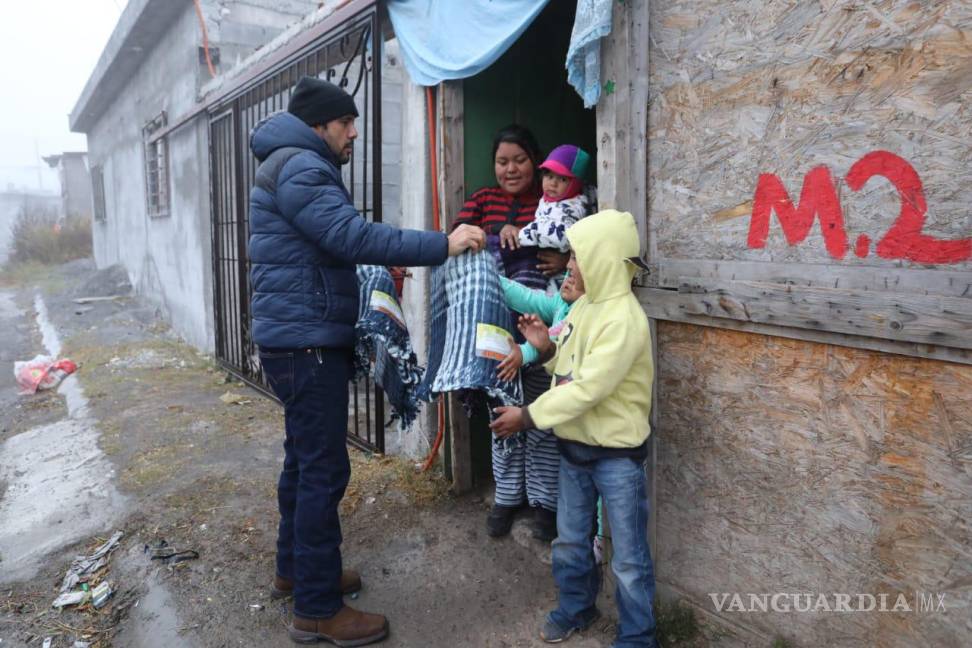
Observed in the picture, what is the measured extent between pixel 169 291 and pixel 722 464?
9.85 m

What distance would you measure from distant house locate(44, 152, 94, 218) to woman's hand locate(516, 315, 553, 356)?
33.1 meters

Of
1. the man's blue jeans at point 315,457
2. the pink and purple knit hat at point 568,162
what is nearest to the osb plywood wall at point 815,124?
the pink and purple knit hat at point 568,162

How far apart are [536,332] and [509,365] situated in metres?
0.18

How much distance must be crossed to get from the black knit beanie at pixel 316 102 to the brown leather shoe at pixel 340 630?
197cm

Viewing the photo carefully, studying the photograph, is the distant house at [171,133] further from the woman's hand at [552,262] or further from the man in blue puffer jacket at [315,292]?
the woman's hand at [552,262]

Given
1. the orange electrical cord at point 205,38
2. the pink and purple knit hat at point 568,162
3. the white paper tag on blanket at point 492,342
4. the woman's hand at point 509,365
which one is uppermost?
the orange electrical cord at point 205,38

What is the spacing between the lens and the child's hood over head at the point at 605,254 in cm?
226

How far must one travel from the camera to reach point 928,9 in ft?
5.69

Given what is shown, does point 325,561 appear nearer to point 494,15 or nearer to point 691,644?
point 691,644

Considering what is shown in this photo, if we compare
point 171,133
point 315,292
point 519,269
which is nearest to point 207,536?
point 315,292

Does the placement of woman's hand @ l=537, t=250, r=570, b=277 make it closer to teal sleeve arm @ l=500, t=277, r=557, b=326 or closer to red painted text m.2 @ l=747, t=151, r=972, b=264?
teal sleeve arm @ l=500, t=277, r=557, b=326

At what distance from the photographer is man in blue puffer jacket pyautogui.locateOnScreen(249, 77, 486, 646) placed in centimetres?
244

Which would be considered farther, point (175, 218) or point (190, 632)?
point (175, 218)

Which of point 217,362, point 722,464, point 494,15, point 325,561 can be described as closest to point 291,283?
point 325,561
